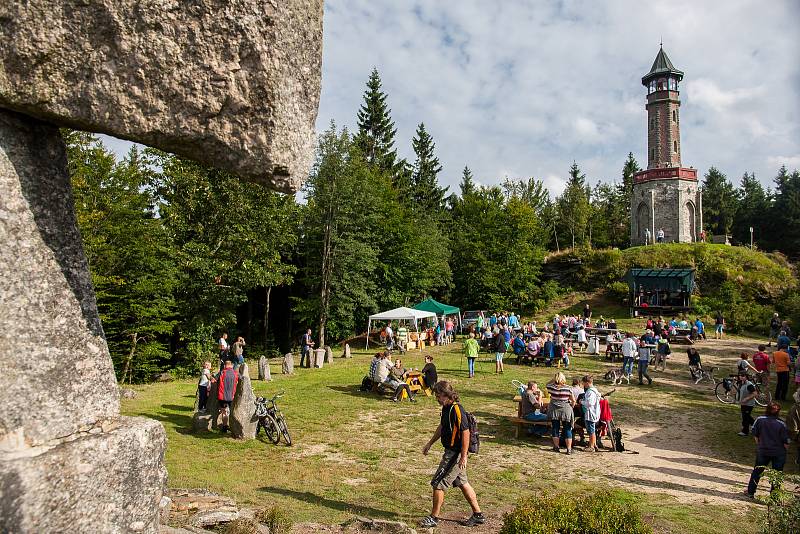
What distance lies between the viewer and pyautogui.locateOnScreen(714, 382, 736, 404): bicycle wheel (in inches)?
608

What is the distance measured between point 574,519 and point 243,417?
26.3 feet

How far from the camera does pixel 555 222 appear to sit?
6175cm

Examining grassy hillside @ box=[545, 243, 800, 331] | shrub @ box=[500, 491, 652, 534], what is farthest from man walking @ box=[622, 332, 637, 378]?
grassy hillside @ box=[545, 243, 800, 331]

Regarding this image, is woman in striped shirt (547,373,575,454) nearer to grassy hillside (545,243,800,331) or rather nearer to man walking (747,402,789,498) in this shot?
man walking (747,402,789,498)

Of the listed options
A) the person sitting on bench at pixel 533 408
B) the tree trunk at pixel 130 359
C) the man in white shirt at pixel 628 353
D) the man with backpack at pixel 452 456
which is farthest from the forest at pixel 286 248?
the man in white shirt at pixel 628 353

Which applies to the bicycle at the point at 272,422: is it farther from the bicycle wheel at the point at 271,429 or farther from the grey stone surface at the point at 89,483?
the grey stone surface at the point at 89,483

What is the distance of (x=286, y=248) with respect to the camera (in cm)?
3356

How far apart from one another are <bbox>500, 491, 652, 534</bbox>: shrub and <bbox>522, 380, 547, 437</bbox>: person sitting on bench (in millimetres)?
6222

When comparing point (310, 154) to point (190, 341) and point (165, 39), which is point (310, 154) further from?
point (190, 341)

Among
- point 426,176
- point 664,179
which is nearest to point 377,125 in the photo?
point 426,176

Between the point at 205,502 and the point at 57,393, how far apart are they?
4.55m

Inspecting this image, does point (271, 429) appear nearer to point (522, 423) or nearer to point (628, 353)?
point (522, 423)

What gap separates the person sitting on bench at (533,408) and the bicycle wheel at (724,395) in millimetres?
6850

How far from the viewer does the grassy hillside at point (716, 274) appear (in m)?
34.0
